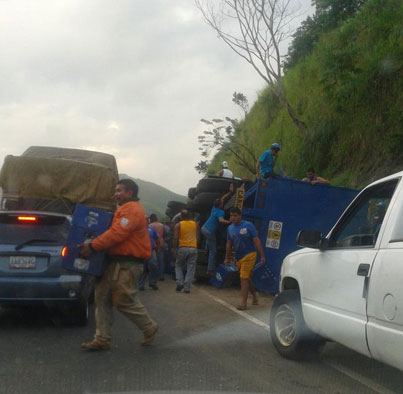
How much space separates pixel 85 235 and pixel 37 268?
1.35 metres

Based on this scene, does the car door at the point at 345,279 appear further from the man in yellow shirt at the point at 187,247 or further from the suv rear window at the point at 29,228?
the man in yellow shirt at the point at 187,247

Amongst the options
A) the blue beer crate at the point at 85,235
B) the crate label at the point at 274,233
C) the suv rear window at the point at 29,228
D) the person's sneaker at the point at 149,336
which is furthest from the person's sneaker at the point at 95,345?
the crate label at the point at 274,233

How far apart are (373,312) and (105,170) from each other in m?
8.05

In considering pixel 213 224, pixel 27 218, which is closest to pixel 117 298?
pixel 27 218

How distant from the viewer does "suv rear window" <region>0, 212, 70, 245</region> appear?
8375mm

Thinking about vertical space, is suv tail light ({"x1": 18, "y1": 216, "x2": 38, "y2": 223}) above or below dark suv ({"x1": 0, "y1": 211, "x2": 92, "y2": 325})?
above

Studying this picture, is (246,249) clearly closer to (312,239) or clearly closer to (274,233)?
(274,233)

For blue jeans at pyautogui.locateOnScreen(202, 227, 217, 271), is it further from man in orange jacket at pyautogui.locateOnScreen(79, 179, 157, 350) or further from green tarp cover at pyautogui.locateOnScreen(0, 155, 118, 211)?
man in orange jacket at pyautogui.locateOnScreen(79, 179, 157, 350)

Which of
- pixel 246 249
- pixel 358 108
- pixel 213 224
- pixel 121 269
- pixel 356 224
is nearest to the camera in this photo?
pixel 356 224

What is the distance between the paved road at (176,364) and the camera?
571 centimetres

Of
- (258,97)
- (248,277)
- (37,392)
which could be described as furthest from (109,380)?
(258,97)

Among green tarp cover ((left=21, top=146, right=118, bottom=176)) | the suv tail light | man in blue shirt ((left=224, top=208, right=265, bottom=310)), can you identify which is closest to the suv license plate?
the suv tail light

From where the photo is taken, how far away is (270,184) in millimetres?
11055

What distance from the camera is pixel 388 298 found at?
15.8ft
